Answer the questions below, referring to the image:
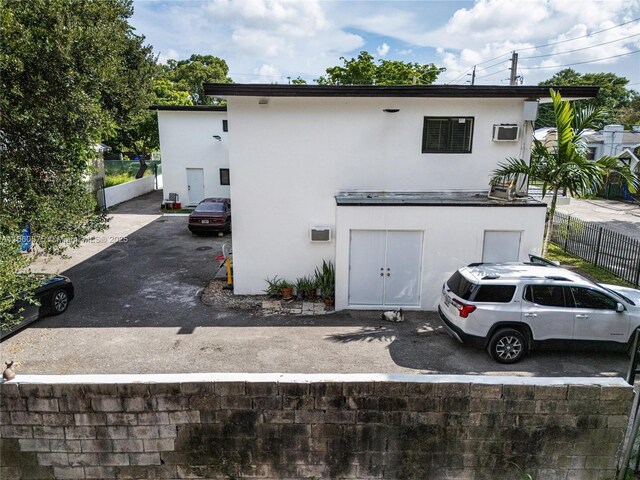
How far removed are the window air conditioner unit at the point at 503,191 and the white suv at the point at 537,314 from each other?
3.12 m

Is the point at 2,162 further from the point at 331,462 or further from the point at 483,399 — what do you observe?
the point at 483,399

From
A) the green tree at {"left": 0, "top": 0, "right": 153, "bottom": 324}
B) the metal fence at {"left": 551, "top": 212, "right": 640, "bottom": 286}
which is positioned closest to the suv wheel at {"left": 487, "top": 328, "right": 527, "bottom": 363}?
the metal fence at {"left": 551, "top": 212, "right": 640, "bottom": 286}

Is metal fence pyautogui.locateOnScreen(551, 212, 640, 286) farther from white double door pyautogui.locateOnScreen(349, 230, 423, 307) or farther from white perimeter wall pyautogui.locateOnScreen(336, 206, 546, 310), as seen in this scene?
white double door pyautogui.locateOnScreen(349, 230, 423, 307)

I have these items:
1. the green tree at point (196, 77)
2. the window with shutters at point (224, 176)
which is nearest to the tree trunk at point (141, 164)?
the window with shutters at point (224, 176)

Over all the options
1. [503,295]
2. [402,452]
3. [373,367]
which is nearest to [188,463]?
[402,452]

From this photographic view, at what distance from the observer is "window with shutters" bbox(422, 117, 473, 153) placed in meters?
11.2

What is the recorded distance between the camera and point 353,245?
34.9 feet

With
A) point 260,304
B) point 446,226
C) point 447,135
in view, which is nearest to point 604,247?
point 447,135

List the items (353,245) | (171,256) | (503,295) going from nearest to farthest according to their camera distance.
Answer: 1. (503,295)
2. (353,245)
3. (171,256)

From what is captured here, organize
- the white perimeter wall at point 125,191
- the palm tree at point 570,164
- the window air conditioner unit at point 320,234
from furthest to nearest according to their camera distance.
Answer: the white perimeter wall at point 125,191
the window air conditioner unit at point 320,234
the palm tree at point 570,164

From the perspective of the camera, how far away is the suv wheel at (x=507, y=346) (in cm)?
799

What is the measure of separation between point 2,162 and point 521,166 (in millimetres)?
11139

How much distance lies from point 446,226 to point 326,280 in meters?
3.34

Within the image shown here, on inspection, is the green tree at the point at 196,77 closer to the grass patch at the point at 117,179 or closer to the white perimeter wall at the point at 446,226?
the grass patch at the point at 117,179
